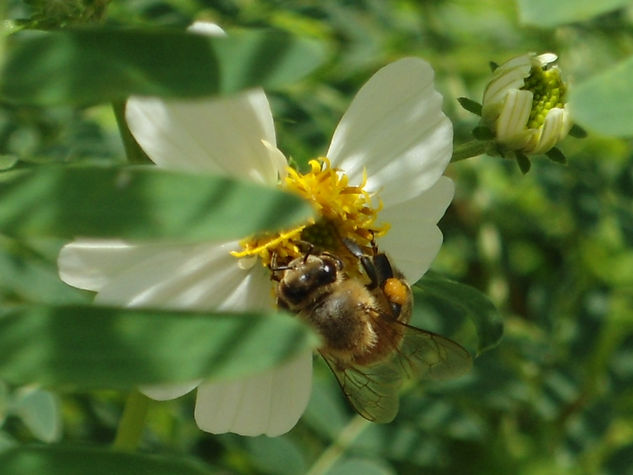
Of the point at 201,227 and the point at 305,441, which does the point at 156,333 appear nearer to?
the point at 201,227

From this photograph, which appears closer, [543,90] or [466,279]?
[543,90]

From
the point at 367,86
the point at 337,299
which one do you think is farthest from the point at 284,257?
the point at 367,86

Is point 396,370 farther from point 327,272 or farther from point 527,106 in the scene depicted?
point 527,106

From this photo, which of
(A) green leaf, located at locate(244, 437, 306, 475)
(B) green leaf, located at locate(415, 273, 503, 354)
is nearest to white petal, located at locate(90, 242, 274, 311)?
(B) green leaf, located at locate(415, 273, 503, 354)

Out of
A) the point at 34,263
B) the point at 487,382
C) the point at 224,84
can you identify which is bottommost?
the point at 487,382

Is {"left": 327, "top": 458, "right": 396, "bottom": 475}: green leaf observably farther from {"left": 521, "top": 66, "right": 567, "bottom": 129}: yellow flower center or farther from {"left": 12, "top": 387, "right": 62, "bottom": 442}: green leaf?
{"left": 521, "top": 66, "right": 567, "bottom": 129}: yellow flower center

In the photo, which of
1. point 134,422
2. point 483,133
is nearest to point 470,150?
point 483,133

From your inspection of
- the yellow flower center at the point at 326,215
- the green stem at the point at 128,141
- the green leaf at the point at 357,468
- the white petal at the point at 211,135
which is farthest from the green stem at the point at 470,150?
the green leaf at the point at 357,468
